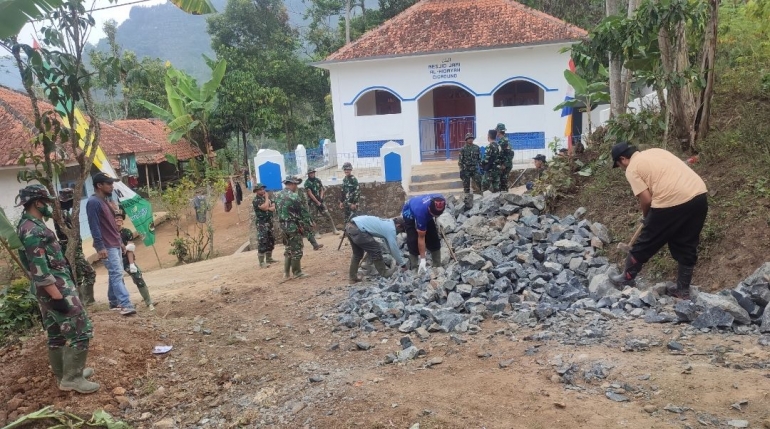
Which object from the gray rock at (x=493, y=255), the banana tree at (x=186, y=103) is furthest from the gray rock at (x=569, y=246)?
the banana tree at (x=186, y=103)

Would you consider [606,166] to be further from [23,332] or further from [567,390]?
[23,332]

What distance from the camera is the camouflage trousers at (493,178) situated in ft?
36.0

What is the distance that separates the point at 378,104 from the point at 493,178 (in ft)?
26.6

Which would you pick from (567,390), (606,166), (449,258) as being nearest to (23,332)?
(449,258)

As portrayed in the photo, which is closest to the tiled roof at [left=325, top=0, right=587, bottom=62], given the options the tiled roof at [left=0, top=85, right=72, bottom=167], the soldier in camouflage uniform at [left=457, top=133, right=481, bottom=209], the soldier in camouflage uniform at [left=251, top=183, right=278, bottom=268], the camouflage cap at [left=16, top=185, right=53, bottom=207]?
the soldier in camouflage uniform at [left=457, top=133, right=481, bottom=209]

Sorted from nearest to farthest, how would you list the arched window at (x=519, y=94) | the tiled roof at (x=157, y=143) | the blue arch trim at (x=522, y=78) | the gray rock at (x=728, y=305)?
the gray rock at (x=728, y=305) → the blue arch trim at (x=522, y=78) → the arched window at (x=519, y=94) → the tiled roof at (x=157, y=143)

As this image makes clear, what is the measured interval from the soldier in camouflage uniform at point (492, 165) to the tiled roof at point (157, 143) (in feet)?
50.7

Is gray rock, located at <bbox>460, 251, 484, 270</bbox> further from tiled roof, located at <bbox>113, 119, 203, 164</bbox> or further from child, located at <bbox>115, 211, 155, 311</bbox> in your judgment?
tiled roof, located at <bbox>113, 119, 203, 164</bbox>

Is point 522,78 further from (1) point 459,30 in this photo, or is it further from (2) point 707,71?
(2) point 707,71

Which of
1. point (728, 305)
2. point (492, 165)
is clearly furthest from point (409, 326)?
point (492, 165)

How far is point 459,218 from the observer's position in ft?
A: 28.5

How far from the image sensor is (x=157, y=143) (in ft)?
78.2

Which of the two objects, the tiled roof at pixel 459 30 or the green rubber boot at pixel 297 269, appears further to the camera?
the tiled roof at pixel 459 30

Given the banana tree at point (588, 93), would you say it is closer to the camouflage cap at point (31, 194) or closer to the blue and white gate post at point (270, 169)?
the blue and white gate post at point (270, 169)
